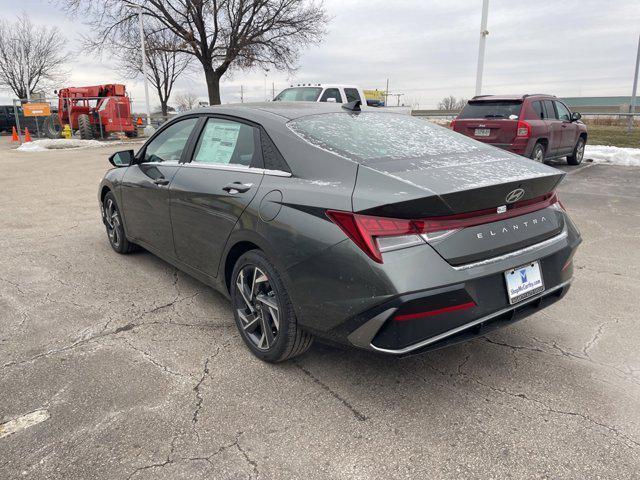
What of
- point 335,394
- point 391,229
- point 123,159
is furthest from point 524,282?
point 123,159

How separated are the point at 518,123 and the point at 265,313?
856cm

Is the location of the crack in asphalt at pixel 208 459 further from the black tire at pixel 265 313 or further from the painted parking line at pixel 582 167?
the painted parking line at pixel 582 167

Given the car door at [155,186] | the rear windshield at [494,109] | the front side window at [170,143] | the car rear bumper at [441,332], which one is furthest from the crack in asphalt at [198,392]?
the rear windshield at [494,109]

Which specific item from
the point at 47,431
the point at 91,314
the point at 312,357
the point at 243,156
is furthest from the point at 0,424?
the point at 243,156

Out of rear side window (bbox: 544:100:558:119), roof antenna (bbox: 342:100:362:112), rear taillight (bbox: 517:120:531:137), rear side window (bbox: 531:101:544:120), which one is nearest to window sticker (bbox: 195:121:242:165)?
roof antenna (bbox: 342:100:362:112)

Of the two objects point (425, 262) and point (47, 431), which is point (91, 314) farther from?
point (425, 262)

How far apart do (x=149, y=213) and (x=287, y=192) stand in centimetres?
197

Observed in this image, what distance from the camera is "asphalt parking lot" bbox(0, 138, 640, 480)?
7.13 feet

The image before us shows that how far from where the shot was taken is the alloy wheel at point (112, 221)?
4988 mm

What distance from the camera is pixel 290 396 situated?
2652 mm

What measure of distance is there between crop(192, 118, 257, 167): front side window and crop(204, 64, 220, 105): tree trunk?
24432mm

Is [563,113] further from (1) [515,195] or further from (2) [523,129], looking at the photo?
(1) [515,195]

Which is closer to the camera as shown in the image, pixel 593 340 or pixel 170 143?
pixel 593 340

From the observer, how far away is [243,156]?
3150 mm
